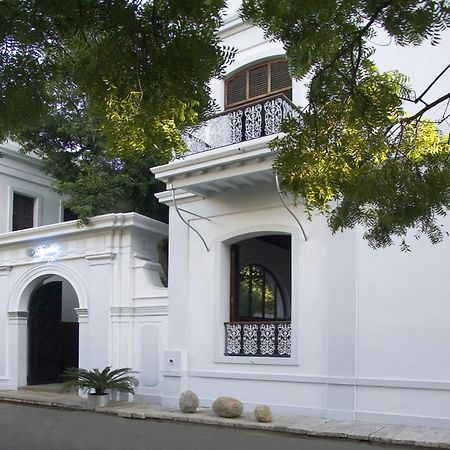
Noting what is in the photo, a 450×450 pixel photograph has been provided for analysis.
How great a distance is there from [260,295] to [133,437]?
255 inches

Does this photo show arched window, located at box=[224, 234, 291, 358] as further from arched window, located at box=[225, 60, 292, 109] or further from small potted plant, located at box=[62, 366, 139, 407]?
arched window, located at box=[225, 60, 292, 109]

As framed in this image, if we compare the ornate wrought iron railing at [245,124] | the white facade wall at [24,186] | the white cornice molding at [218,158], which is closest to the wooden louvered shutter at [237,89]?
the ornate wrought iron railing at [245,124]

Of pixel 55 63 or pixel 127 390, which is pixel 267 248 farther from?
pixel 55 63

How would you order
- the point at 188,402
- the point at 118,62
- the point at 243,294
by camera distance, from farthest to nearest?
the point at 243,294
the point at 188,402
the point at 118,62

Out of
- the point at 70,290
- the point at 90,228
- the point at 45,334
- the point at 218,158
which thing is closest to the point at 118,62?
the point at 218,158

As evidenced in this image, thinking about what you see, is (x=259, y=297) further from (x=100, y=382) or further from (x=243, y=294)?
(x=100, y=382)

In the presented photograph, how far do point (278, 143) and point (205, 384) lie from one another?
772 centimetres

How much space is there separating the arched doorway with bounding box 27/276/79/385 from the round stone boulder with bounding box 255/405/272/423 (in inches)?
319

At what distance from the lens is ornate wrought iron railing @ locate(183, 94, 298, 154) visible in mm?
12211

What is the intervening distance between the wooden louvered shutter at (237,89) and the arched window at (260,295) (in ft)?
13.3

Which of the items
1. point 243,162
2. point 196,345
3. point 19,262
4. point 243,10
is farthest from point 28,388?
point 243,10

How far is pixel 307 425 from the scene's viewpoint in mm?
10477

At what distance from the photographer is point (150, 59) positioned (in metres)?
5.30

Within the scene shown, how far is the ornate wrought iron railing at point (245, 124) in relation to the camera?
40.1ft
